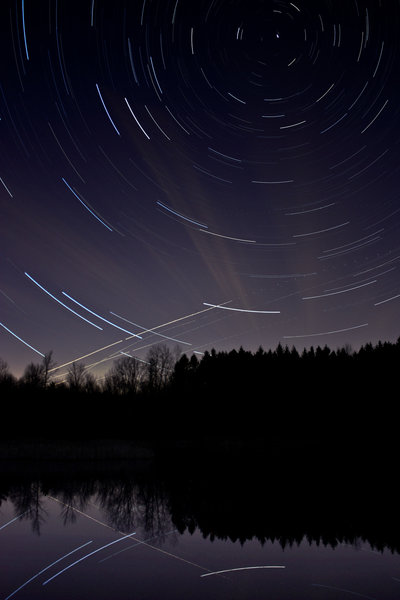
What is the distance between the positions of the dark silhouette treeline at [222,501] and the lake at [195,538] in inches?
2.2

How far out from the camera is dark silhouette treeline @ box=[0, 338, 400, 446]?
53.6 m

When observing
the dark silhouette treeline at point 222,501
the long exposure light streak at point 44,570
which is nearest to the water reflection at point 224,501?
the dark silhouette treeline at point 222,501

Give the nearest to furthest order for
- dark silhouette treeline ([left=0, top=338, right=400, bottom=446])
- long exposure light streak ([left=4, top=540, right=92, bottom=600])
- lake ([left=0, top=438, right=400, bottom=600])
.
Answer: long exposure light streak ([left=4, top=540, right=92, bottom=600]), lake ([left=0, top=438, right=400, bottom=600]), dark silhouette treeline ([left=0, top=338, right=400, bottom=446])

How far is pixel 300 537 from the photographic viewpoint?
44.1 feet

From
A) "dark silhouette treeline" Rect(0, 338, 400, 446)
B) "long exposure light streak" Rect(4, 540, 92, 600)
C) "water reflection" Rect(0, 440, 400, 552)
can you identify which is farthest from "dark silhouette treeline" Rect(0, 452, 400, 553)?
"dark silhouette treeline" Rect(0, 338, 400, 446)

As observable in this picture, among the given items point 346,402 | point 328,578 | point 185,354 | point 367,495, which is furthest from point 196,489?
point 185,354

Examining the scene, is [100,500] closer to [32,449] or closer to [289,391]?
[32,449]

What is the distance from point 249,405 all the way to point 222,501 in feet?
150

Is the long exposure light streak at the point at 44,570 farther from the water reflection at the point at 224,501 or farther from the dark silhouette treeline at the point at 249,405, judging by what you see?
the dark silhouette treeline at the point at 249,405

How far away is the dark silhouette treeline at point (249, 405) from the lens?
176 feet

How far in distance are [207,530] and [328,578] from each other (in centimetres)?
511

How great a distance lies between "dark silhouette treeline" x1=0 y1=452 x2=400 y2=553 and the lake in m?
0.06

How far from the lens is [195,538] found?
13188mm

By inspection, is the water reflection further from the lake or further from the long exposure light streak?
the long exposure light streak
